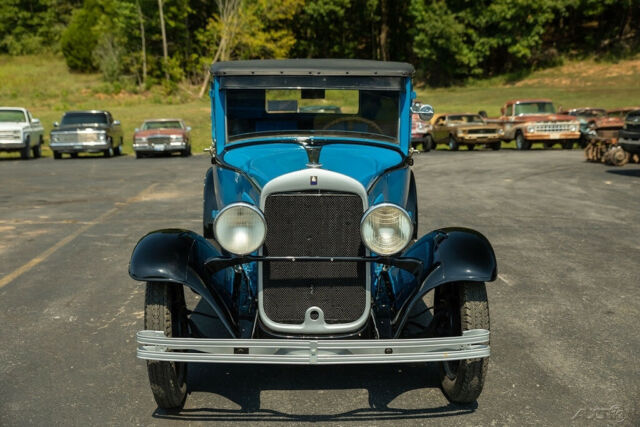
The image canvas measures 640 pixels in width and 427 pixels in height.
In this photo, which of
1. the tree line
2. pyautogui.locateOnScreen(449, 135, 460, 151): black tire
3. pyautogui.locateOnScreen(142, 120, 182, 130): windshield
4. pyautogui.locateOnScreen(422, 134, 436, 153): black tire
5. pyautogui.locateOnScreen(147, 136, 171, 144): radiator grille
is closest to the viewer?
pyautogui.locateOnScreen(147, 136, 171, 144): radiator grille

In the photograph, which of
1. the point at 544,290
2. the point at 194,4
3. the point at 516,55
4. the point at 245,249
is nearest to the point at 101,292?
the point at 245,249

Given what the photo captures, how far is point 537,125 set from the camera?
976 inches

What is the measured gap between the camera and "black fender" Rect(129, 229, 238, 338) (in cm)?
376

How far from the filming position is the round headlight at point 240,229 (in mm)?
3676

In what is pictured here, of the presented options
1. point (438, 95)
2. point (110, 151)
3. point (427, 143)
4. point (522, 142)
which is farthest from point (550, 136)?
point (438, 95)

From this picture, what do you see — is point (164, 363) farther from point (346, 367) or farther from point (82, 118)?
point (82, 118)

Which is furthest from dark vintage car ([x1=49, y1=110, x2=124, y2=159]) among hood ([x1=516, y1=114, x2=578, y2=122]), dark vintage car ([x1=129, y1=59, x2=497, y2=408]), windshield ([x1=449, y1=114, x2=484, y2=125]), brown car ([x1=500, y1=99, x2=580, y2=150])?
dark vintage car ([x1=129, y1=59, x2=497, y2=408])

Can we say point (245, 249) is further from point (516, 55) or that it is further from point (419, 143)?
point (516, 55)

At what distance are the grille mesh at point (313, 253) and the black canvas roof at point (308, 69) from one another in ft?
4.97

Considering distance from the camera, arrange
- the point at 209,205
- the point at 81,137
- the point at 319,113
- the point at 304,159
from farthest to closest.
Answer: the point at 81,137, the point at 209,205, the point at 319,113, the point at 304,159

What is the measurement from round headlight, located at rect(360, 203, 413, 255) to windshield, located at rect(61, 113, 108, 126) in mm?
23929

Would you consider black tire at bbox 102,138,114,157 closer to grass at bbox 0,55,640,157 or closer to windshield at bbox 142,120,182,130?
windshield at bbox 142,120,182,130

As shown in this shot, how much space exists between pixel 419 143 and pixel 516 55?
2928 centimetres

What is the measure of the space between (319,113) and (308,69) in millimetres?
438
